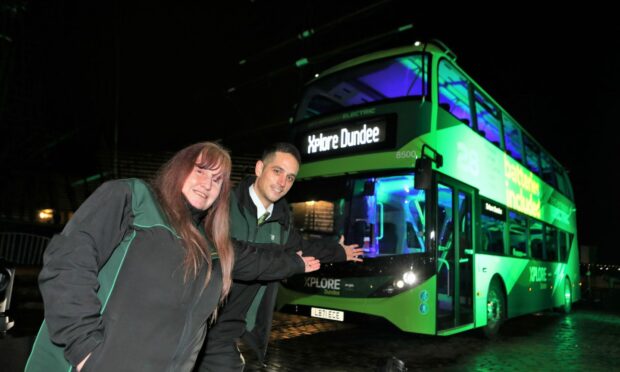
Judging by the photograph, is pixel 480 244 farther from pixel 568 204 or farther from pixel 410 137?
pixel 568 204

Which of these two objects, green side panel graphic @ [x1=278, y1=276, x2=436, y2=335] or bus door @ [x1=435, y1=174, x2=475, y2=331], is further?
bus door @ [x1=435, y1=174, x2=475, y2=331]

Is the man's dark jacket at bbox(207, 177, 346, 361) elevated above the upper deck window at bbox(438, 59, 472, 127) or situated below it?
below

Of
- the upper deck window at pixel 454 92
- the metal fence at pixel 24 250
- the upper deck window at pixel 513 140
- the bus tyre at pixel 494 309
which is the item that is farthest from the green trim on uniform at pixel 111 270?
the upper deck window at pixel 513 140

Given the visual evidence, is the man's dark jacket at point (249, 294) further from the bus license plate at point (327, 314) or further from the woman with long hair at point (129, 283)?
the bus license plate at point (327, 314)

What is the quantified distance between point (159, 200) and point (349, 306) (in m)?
5.03

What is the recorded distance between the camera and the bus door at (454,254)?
674 centimetres

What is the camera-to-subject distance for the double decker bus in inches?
248

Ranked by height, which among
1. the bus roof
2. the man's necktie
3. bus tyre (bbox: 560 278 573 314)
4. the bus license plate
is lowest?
bus tyre (bbox: 560 278 573 314)

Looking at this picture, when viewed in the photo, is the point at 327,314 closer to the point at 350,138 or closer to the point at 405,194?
the point at 405,194

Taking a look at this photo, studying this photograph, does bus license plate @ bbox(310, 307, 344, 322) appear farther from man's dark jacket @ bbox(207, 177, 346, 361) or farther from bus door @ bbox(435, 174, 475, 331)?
man's dark jacket @ bbox(207, 177, 346, 361)

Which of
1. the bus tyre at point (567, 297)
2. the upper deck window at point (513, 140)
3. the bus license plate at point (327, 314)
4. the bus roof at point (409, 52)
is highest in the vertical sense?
the bus roof at point (409, 52)

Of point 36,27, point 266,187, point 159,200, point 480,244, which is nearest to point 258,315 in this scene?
point 266,187

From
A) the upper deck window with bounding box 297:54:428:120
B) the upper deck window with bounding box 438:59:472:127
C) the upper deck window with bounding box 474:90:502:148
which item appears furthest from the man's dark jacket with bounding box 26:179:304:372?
the upper deck window with bounding box 474:90:502:148

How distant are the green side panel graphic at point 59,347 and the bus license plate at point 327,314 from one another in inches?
203
